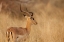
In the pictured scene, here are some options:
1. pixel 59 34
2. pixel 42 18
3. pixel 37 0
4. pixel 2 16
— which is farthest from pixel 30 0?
pixel 59 34

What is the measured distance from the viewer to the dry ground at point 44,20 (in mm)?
1518

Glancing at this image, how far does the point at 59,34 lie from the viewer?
1526 mm

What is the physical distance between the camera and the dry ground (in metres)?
1.52

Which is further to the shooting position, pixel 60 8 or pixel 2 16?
pixel 2 16

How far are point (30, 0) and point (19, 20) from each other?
0.77ft

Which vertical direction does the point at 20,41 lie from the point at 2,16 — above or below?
below

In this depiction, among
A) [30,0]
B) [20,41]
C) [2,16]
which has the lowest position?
[20,41]

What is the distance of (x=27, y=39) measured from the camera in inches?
61.6

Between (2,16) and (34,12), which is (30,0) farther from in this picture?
(2,16)

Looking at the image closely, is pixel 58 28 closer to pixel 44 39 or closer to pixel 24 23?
pixel 44 39

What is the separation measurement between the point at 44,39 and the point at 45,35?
4 cm

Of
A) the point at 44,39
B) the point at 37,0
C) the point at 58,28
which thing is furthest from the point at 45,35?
the point at 37,0

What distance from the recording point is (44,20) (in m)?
1.54

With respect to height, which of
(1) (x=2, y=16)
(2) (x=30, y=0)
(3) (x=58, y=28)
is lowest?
(3) (x=58, y=28)
